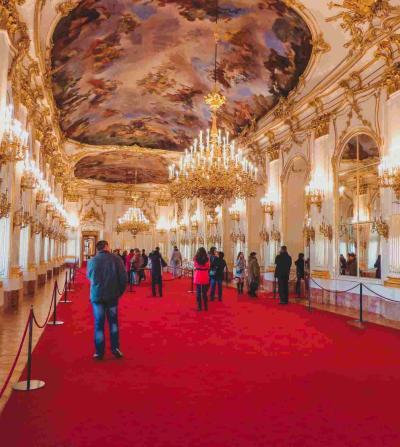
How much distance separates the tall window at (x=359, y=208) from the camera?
33.4 ft

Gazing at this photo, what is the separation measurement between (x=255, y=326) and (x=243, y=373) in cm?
319

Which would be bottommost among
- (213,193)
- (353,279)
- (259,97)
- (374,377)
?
(374,377)

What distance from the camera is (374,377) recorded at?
5109 mm

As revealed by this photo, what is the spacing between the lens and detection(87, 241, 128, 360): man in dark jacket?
5.75 meters

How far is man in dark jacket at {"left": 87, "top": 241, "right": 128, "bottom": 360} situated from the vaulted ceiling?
21.0ft

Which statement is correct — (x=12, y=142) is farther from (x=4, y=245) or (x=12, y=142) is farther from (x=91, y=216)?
(x=91, y=216)

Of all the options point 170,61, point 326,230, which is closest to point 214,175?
point 326,230

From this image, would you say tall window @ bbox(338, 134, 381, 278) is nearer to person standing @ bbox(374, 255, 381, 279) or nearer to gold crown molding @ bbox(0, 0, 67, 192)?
person standing @ bbox(374, 255, 381, 279)

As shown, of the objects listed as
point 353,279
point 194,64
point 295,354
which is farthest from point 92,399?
point 194,64

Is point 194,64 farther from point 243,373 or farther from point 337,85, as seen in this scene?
point 243,373

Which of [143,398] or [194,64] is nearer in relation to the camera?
[143,398]

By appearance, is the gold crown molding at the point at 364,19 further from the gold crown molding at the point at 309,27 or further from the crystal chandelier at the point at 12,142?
the crystal chandelier at the point at 12,142

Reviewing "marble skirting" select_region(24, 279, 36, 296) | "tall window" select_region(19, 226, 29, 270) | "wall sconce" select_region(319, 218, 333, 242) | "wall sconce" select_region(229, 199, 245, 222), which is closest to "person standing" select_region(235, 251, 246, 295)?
"wall sconce" select_region(319, 218, 333, 242)

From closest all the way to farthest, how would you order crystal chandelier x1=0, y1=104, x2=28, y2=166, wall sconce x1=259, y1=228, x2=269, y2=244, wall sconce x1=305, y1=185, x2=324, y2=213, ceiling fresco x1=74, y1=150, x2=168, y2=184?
crystal chandelier x1=0, y1=104, x2=28, y2=166, wall sconce x1=305, y1=185, x2=324, y2=213, wall sconce x1=259, y1=228, x2=269, y2=244, ceiling fresco x1=74, y1=150, x2=168, y2=184
